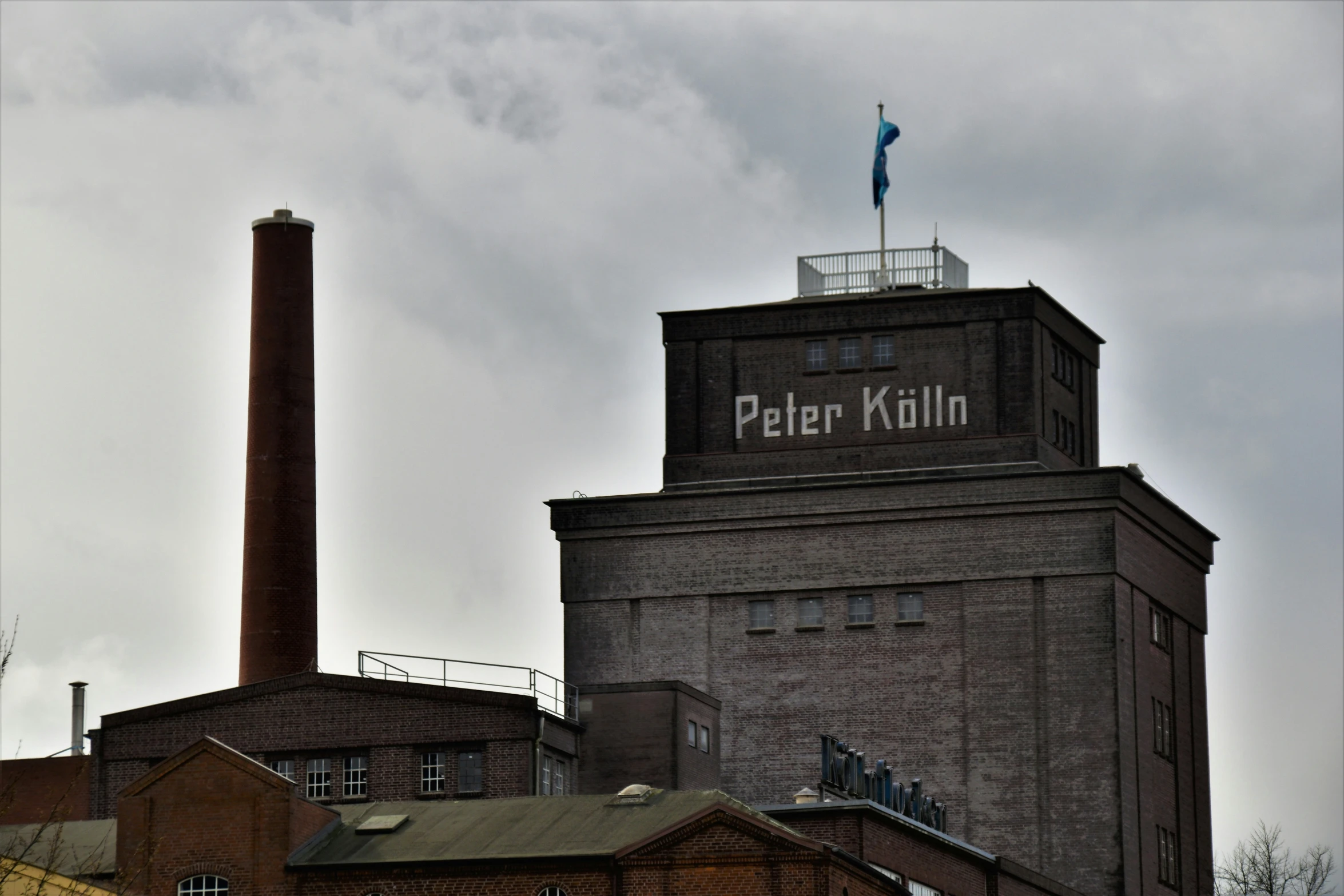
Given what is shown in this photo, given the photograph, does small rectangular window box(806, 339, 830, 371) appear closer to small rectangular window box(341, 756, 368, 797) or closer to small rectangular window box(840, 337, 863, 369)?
small rectangular window box(840, 337, 863, 369)

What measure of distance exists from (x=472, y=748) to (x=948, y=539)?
1756 cm

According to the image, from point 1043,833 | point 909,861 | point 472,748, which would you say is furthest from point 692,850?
point 1043,833

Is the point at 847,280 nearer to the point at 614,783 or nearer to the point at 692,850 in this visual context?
the point at 614,783

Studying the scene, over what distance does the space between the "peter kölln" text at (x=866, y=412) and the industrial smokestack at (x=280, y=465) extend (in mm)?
Answer: 13682

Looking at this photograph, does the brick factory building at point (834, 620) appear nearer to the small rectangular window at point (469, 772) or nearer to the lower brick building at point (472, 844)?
the small rectangular window at point (469, 772)

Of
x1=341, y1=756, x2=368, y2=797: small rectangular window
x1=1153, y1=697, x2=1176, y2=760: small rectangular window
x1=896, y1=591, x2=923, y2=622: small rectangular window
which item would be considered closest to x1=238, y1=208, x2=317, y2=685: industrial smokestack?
x1=341, y1=756, x2=368, y2=797: small rectangular window

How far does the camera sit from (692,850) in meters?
64.5

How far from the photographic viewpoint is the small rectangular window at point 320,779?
79.9 metres

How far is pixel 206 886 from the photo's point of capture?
2667 inches

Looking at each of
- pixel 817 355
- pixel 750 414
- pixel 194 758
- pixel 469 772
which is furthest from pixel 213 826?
pixel 817 355

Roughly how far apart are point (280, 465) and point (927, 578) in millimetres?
19510

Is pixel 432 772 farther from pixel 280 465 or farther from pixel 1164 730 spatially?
pixel 1164 730

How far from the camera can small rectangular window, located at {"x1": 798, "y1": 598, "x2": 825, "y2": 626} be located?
3558 inches

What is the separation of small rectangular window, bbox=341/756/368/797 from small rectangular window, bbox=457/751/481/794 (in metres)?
2.49
